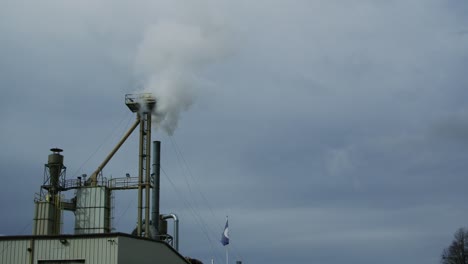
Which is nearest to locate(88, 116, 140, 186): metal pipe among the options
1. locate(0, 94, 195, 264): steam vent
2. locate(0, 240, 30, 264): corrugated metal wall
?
locate(0, 94, 195, 264): steam vent

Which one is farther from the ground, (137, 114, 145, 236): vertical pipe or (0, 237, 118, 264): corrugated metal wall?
(137, 114, 145, 236): vertical pipe

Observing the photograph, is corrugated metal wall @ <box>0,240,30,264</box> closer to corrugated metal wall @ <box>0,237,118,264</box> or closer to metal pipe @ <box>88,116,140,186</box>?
corrugated metal wall @ <box>0,237,118,264</box>

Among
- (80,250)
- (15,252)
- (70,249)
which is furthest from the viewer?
(15,252)

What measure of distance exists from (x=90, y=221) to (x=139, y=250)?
2090 cm

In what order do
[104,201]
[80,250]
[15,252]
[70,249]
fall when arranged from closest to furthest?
[80,250], [70,249], [15,252], [104,201]

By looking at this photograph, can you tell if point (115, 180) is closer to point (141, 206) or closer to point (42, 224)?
point (141, 206)

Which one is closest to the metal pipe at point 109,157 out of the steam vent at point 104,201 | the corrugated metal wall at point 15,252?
the steam vent at point 104,201

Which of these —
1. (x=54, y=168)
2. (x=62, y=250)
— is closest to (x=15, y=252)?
(x=62, y=250)

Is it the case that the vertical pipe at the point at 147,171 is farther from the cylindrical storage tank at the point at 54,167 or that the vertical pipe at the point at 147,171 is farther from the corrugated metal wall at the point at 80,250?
the corrugated metal wall at the point at 80,250

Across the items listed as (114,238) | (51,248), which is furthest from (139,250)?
(51,248)

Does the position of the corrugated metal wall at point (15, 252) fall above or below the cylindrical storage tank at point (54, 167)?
below

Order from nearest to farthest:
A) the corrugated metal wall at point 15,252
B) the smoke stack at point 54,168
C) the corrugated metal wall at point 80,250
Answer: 1. the corrugated metal wall at point 80,250
2. the corrugated metal wall at point 15,252
3. the smoke stack at point 54,168

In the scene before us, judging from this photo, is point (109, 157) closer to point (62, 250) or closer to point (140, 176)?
point (140, 176)

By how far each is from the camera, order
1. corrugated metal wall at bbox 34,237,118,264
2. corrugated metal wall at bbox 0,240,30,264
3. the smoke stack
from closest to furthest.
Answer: corrugated metal wall at bbox 34,237,118,264 < corrugated metal wall at bbox 0,240,30,264 < the smoke stack
